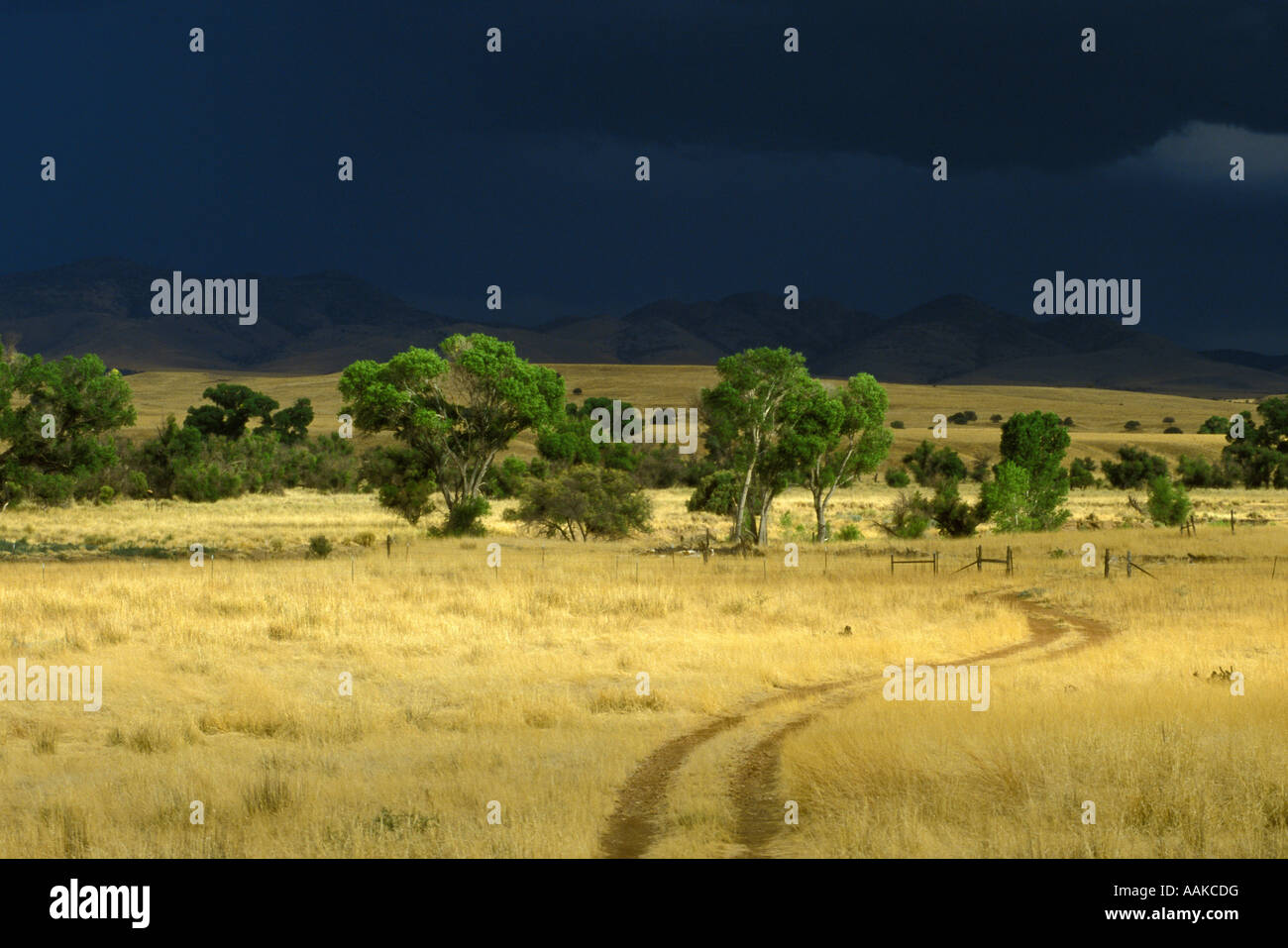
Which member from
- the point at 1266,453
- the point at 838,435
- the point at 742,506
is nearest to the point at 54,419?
the point at 742,506

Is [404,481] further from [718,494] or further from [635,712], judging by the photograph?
[635,712]

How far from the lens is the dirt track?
1087cm

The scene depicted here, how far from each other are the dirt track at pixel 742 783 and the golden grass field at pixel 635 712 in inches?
2.1

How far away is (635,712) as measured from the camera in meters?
17.5

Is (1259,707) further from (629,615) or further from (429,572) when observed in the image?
(429,572)

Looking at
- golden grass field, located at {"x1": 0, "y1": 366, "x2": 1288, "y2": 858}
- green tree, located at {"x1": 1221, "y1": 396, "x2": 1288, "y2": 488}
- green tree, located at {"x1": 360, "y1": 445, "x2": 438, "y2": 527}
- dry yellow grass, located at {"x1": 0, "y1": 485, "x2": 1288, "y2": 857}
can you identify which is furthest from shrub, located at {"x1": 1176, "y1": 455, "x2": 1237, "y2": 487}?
green tree, located at {"x1": 360, "y1": 445, "x2": 438, "y2": 527}

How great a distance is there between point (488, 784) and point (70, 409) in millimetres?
51285

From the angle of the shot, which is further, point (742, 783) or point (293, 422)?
point (293, 422)

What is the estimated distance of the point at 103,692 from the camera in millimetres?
18500

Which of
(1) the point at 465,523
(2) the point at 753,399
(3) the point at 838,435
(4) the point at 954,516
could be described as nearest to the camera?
(2) the point at 753,399

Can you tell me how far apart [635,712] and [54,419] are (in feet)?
157

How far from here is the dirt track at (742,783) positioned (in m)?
10.9

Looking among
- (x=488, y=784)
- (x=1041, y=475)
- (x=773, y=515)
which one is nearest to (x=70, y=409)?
(x=773, y=515)

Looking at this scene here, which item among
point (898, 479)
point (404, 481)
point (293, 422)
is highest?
point (293, 422)
